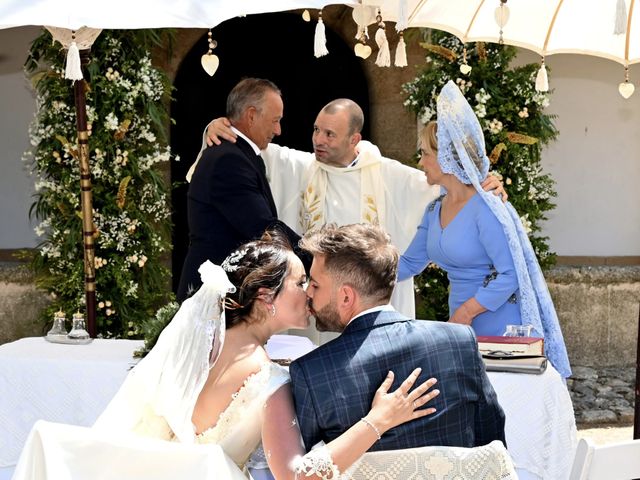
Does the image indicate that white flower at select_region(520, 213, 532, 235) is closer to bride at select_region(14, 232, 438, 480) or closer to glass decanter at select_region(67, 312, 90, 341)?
glass decanter at select_region(67, 312, 90, 341)

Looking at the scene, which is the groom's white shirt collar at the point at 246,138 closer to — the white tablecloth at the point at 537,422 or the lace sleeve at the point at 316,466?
the white tablecloth at the point at 537,422

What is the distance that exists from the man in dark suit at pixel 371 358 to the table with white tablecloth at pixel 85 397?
972 millimetres

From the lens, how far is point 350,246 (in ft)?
9.54

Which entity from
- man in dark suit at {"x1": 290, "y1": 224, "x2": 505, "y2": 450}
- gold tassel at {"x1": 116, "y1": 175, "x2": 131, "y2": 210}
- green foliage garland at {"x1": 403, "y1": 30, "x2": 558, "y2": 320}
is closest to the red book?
man in dark suit at {"x1": 290, "y1": 224, "x2": 505, "y2": 450}

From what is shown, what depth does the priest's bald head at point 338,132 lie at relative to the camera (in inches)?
216

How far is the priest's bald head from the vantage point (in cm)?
549

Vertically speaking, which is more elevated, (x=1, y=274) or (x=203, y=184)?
(x=203, y=184)

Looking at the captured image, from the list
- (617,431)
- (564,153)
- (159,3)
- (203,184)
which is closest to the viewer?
(159,3)

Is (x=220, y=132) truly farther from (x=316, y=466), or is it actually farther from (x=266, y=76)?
(x=266, y=76)

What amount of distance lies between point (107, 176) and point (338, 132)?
2.39 m

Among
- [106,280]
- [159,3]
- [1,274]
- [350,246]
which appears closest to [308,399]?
[350,246]

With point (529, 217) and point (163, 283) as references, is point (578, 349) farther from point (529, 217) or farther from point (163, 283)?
point (163, 283)

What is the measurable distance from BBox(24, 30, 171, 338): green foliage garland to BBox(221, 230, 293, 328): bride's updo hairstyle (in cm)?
420

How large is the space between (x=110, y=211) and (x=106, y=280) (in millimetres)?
450
